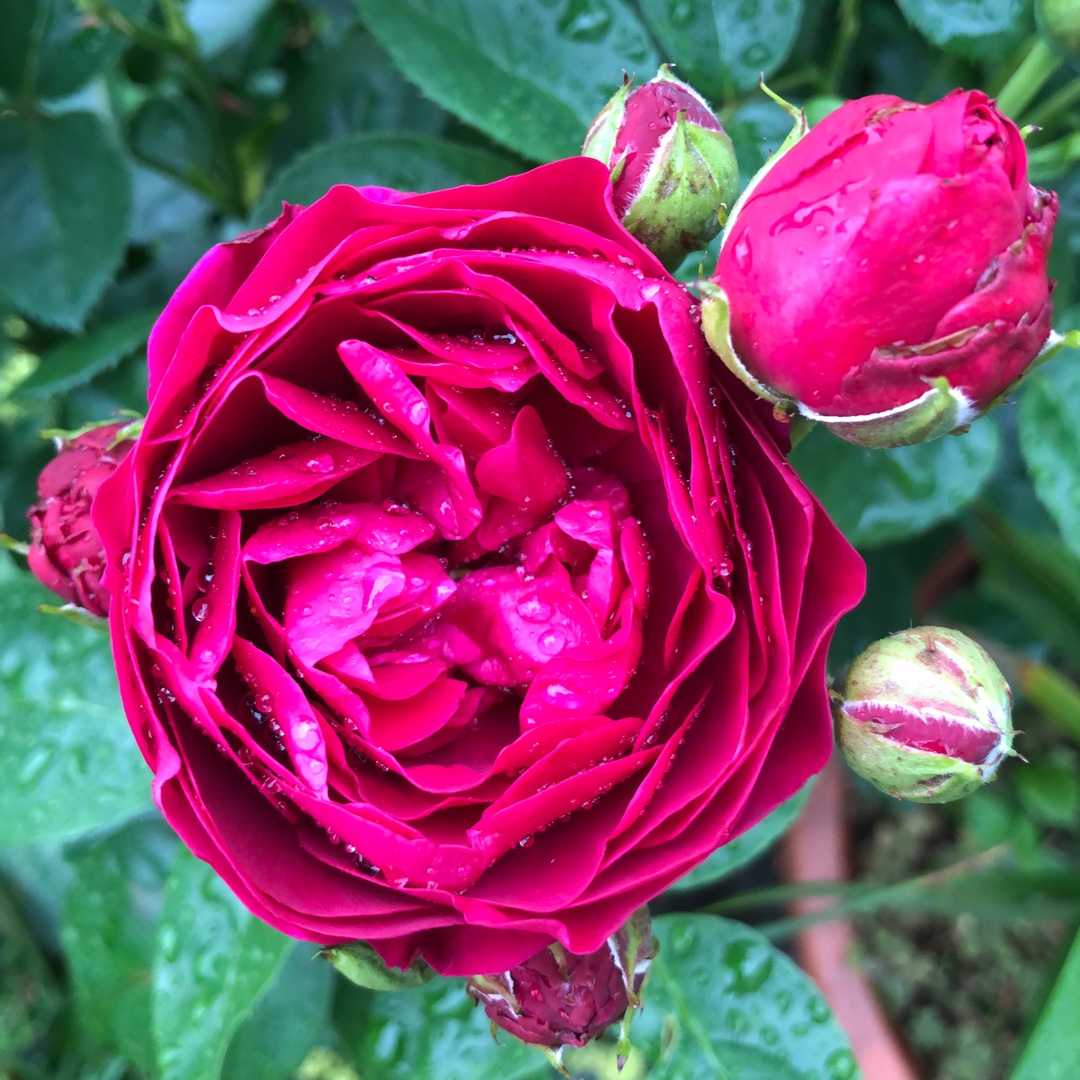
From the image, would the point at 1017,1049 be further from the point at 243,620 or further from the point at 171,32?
the point at 171,32

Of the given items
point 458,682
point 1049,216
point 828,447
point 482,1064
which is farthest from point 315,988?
point 1049,216

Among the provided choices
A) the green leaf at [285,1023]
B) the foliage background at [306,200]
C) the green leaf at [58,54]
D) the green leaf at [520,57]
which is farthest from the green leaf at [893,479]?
the green leaf at [58,54]

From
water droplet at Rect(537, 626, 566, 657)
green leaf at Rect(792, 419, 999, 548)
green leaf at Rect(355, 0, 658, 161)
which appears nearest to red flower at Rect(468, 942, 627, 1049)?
water droplet at Rect(537, 626, 566, 657)

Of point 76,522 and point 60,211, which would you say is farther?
point 60,211

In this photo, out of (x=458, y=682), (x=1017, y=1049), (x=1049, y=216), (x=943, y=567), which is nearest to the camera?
(x=1049, y=216)

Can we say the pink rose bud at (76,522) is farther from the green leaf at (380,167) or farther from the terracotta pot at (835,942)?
the terracotta pot at (835,942)

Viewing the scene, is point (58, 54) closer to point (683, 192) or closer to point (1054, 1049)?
point (683, 192)

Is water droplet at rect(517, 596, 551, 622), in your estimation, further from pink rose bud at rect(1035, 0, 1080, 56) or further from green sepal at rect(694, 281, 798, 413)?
pink rose bud at rect(1035, 0, 1080, 56)

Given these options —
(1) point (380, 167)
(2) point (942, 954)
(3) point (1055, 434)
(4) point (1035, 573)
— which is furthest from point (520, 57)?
(2) point (942, 954)
